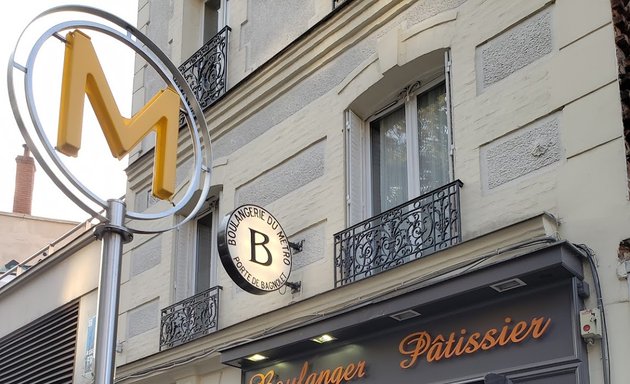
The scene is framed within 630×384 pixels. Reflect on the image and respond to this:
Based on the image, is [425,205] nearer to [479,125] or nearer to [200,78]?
[479,125]

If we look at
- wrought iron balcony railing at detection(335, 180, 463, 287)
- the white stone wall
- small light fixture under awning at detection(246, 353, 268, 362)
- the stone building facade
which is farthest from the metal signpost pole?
small light fixture under awning at detection(246, 353, 268, 362)

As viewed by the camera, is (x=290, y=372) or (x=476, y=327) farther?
(x=290, y=372)

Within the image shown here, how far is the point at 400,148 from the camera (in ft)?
30.4

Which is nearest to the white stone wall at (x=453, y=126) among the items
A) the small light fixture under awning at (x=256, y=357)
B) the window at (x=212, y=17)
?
the small light fixture under awning at (x=256, y=357)

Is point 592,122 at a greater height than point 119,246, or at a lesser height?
greater

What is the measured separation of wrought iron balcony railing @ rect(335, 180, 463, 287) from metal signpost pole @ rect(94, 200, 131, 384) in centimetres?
405

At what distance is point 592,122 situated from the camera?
6934mm

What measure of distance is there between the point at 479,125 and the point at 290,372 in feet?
10.5

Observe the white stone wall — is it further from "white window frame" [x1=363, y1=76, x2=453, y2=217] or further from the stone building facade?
"white window frame" [x1=363, y1=76, x2=453, y2=217]

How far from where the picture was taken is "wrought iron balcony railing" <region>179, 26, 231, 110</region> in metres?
12.1

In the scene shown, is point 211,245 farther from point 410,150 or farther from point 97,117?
point 97,117

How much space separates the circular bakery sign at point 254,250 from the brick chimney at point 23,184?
26.6 metres

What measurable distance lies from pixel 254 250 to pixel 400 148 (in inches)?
72.3

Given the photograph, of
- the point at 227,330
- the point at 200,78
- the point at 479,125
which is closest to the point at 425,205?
the point at 479,125
